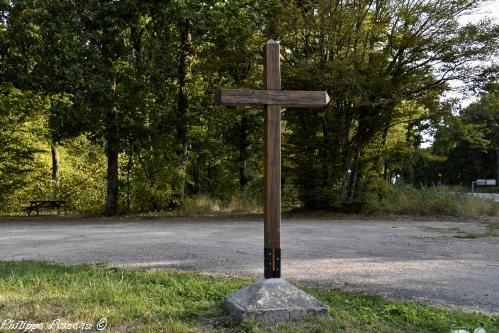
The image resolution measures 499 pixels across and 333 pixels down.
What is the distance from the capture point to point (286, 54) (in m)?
17.8

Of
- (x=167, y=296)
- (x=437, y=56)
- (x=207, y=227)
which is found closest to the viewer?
(x=167, y=296)

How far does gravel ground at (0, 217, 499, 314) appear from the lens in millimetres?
6762

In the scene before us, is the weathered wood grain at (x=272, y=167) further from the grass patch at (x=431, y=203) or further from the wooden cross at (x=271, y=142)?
the grass patch at (x=431, y=203)

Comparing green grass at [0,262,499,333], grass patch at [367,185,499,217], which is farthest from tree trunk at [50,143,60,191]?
green grass at [0,262,499,333]

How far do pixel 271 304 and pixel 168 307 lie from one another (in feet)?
3.30

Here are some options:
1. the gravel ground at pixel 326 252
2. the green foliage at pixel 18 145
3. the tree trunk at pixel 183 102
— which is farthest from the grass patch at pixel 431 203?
the green foliage at pixel 18 145

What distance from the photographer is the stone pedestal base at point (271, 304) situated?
4.66 m

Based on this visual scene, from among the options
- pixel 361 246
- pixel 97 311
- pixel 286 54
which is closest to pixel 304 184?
pixel 286 54

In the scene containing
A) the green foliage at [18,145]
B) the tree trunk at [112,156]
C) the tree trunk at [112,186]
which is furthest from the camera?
the green foliage at [18,145]

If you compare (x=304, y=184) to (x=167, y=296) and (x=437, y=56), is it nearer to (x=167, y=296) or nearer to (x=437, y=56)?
(x=437, y=56)

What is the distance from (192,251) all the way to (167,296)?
13.2 feet

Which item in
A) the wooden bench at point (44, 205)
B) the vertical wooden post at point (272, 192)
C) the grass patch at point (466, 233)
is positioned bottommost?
the grass patch at point (466, 233)

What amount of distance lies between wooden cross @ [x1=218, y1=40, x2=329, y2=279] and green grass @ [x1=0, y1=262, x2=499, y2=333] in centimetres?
73

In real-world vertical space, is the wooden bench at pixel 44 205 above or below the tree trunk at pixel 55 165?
below
